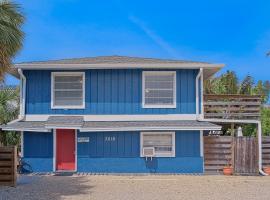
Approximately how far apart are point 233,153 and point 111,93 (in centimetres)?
622

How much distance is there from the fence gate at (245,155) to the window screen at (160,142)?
292cm

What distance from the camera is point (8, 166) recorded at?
16281 mm

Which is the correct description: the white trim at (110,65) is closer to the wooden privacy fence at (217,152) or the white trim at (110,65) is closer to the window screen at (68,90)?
the window screen at (68,90)

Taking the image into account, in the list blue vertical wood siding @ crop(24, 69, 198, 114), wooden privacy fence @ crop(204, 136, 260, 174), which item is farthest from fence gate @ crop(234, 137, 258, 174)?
blue vertical wood siding @ crop(24, 69, 198, 114)

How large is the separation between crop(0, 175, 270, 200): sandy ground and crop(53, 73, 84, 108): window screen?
3.75 m

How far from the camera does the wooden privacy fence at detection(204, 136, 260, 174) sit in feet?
70.7

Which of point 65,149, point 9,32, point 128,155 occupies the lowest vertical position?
point 128,155

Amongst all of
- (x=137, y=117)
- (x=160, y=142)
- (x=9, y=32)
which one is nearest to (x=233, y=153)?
(x=160, y=142)

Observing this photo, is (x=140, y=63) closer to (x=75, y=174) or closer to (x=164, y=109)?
(x=164, y=109)

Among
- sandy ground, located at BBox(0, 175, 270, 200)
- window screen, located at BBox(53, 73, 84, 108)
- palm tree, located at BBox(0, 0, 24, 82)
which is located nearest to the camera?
sandy ground, located at BBox(0, 175, 270, 200)

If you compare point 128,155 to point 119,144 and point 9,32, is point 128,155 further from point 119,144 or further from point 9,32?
point 9,32

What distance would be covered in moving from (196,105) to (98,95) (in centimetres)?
458

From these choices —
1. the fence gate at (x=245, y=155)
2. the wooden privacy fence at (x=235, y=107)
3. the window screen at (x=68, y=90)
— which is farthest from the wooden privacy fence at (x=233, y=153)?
the window screen at (x=68, y=90)

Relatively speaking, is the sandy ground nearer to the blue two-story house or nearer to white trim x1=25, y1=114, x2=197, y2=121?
the blue two-story house
